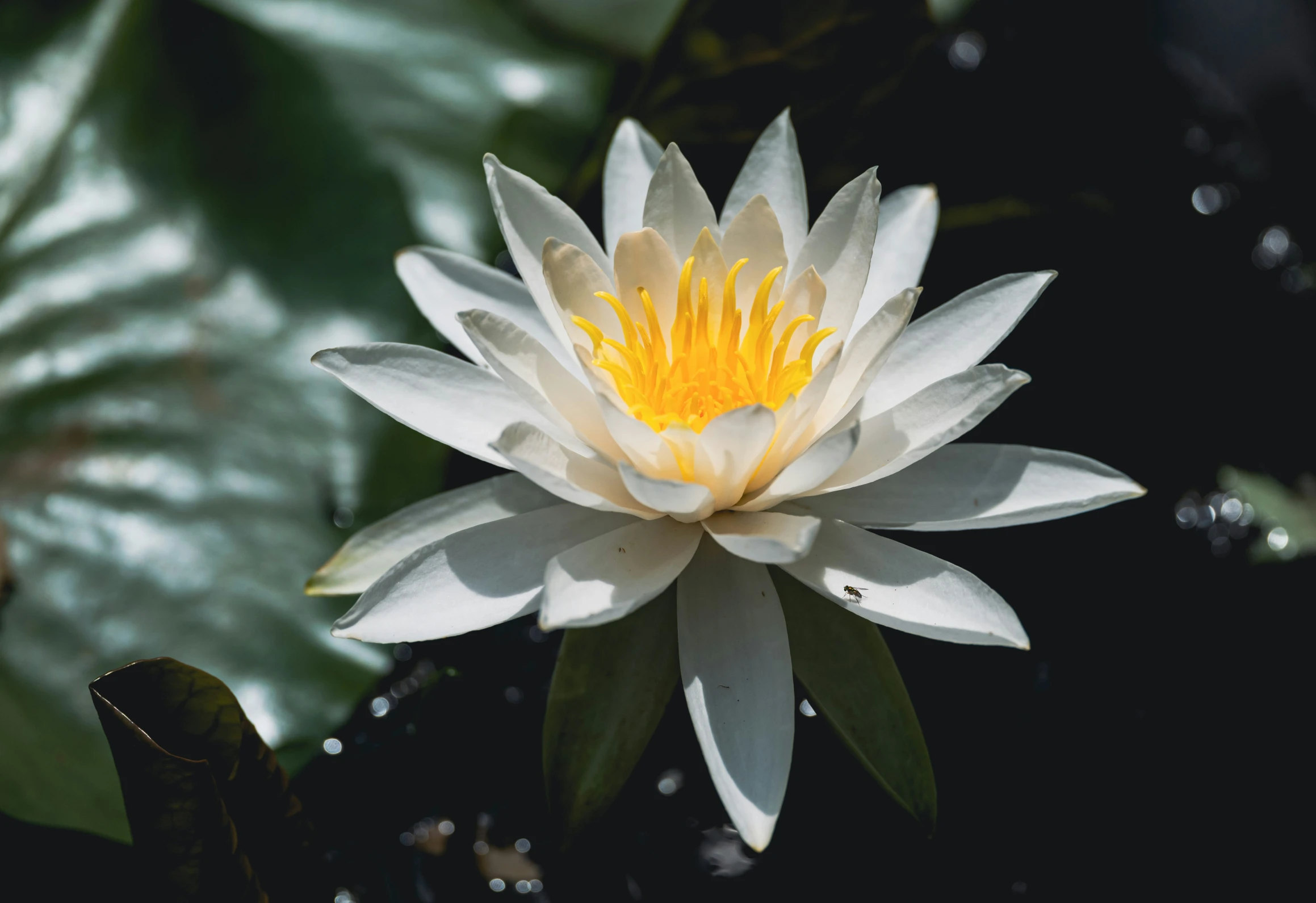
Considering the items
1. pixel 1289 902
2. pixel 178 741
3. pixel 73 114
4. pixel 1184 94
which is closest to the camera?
pixel 178 741

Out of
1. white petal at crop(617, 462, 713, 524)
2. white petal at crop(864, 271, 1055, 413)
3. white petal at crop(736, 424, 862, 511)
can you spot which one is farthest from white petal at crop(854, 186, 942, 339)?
white petal at crop(617, 462, 713, 524)

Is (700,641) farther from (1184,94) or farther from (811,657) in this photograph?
(1184,94)

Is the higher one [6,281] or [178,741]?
[6,281]

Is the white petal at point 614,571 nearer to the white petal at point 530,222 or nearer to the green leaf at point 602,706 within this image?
the green leaf at point 602,706

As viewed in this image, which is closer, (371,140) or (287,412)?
(287,412)

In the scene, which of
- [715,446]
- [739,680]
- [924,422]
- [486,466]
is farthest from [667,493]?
[486,466]

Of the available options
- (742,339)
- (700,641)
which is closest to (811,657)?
(700,641)

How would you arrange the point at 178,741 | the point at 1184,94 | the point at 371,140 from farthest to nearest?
the point at 1184,94
the point at 371,140
the point at 178,741

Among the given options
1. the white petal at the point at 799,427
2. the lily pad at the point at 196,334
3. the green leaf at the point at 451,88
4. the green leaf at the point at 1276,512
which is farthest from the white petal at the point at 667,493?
the green leaf at the point at 1276,512
